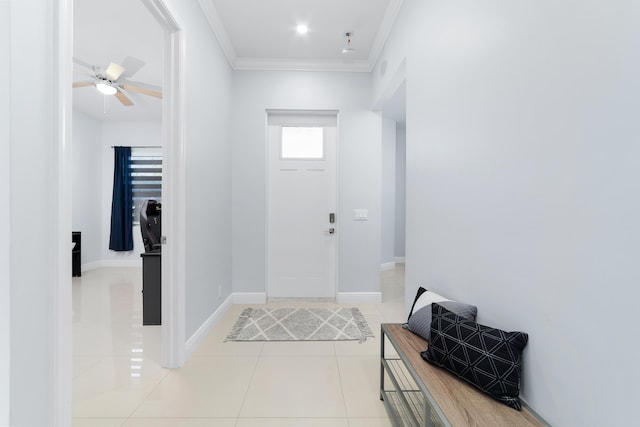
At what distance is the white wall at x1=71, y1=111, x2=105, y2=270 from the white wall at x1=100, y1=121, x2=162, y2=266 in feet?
0.16

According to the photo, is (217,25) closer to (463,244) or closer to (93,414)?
(463,244)

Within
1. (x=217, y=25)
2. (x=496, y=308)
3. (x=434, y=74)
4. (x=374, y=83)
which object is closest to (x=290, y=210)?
(x=374, y=83)

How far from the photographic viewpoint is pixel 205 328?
265 cm

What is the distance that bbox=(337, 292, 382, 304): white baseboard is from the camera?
12.0 ft

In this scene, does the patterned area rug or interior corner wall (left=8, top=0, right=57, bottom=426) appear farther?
the patterned area rug

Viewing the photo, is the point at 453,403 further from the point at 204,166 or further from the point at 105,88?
the point at 105,88

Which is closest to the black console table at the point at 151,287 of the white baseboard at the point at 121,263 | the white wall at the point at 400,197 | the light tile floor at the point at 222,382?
the light tile floor at the point at 222,382

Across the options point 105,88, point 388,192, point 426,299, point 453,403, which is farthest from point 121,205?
point 453,403

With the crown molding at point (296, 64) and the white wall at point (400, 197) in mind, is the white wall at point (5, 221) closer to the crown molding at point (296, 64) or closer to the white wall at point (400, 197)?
the crown molding at point (296, 64)

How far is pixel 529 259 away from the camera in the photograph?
1.05 meters

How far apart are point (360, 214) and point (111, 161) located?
17.6 feet

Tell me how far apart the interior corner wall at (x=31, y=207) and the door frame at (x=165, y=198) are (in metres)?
0.02

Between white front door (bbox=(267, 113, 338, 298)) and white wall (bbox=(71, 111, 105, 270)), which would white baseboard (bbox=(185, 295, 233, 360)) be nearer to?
white front door (bbox=(267, 113, 338, 298))

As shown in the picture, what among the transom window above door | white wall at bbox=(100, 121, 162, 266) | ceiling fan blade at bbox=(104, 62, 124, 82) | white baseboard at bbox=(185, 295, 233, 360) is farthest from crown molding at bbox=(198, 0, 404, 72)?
white wall at bbox=(100, 121, 162, 266)
